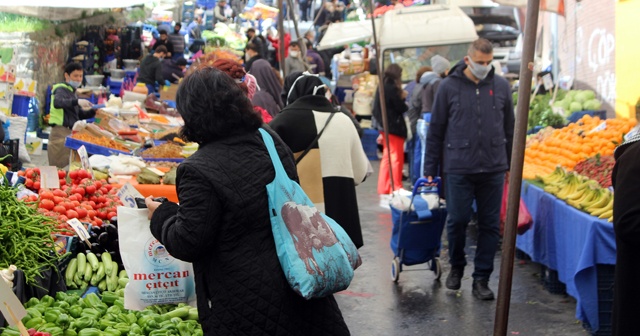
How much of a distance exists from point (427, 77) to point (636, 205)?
380 inches

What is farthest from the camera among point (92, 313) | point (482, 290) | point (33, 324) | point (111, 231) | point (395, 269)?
point (395, 269)

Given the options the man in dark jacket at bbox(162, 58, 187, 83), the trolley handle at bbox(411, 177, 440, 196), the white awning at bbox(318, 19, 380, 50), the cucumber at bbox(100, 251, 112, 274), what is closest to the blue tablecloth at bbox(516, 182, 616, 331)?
the trolley handle at bbox(411, 177, 440, 196)

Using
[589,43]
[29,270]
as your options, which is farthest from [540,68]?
[29,270]

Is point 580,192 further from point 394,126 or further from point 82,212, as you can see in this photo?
point 394,126

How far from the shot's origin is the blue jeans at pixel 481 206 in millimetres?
7828

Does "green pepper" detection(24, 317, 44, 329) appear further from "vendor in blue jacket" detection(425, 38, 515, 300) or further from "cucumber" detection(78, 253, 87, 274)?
"vendor in blue jacket" detection(425, 38, 515, 300)

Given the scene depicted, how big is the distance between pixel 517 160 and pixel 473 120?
8.65 ft

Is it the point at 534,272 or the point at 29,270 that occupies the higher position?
the point at 29,270

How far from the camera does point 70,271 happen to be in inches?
235

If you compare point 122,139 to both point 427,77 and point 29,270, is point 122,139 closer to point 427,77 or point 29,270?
point 427,77

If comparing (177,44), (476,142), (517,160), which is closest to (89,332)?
(517,160)

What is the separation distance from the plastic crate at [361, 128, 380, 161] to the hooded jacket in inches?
440

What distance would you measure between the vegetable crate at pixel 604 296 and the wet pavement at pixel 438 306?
0.73ft

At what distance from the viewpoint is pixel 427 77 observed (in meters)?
13.6
